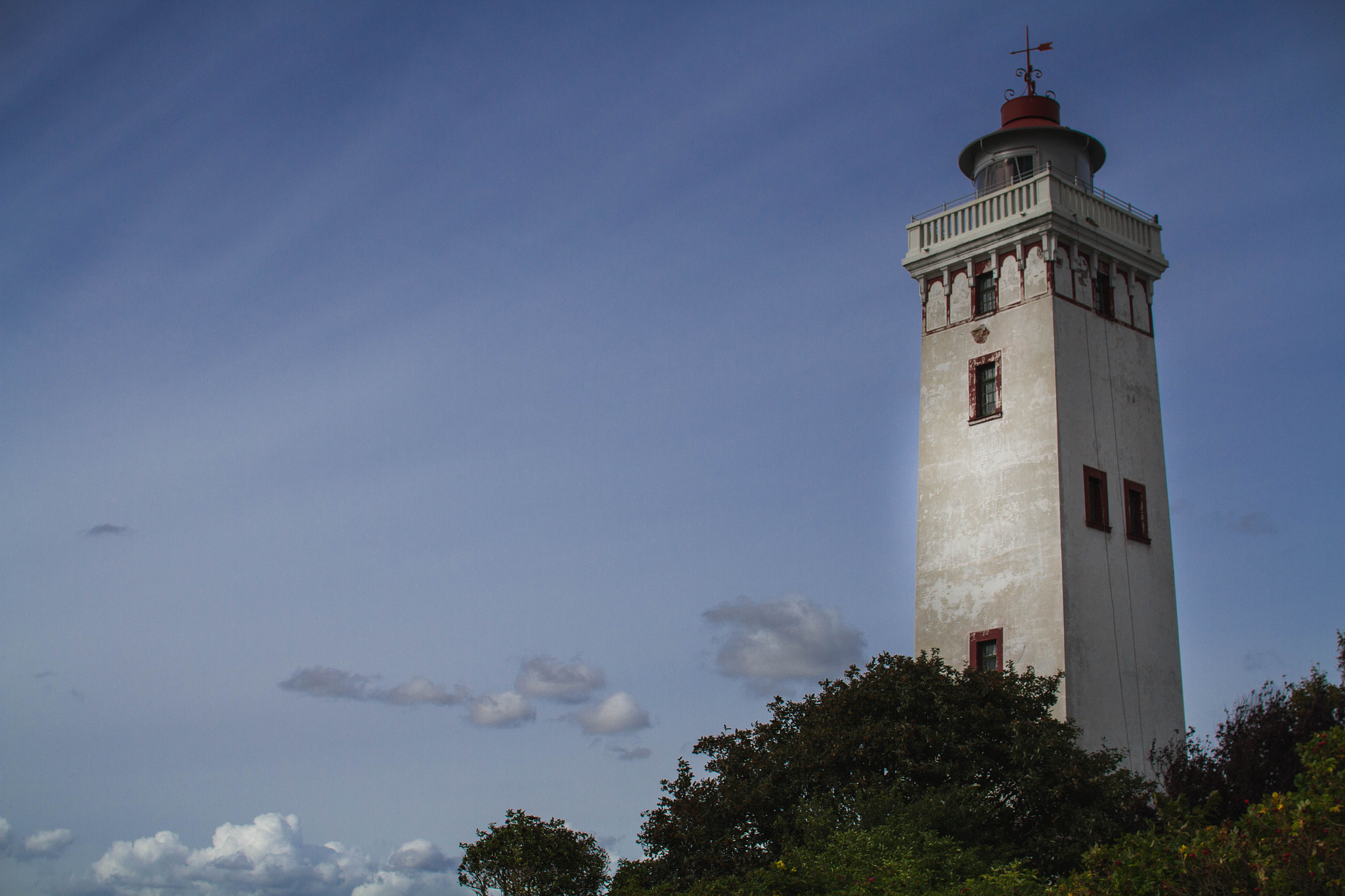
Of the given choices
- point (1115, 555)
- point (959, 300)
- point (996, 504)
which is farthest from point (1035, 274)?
point (1115, 555)

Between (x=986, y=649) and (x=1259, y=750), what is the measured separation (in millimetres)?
8612

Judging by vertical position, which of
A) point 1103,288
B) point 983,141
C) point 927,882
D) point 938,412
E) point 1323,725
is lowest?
point 927,882

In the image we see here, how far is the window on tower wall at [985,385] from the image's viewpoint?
36.3 metres

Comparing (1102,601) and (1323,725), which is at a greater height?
(1102,601)

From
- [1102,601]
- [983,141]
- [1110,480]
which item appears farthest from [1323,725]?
[983,141]

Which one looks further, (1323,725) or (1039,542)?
(1039,542)

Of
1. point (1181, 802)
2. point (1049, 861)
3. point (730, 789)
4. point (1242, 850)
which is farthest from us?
point (730, 789)

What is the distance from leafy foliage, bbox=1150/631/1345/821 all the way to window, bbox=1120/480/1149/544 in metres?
8.57

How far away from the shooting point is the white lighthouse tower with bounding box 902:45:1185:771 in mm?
33438

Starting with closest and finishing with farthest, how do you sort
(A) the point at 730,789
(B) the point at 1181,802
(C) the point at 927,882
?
(C) the point at 927,882
(B) the point at 1181,802
(A) the point at 730,789

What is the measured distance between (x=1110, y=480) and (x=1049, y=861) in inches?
519

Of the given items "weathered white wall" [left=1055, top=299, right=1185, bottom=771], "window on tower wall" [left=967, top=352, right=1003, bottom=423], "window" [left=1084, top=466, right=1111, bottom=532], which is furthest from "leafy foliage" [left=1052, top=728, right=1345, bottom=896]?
"window on tower wall" [left=967, top=352, right=1003, bottom=423]

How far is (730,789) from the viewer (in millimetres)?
28047

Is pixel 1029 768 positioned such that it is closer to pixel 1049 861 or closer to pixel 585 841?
pixel 1049 861
